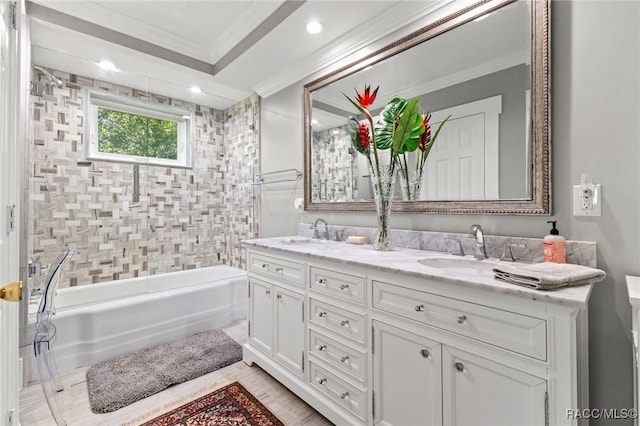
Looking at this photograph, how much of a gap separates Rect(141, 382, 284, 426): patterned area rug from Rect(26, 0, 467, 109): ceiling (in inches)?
92.1

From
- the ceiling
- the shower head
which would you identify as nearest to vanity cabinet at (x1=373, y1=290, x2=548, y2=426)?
the ceiling

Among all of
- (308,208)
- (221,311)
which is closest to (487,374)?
(308,208)

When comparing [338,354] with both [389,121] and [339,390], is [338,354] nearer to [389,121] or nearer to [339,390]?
[339,390]

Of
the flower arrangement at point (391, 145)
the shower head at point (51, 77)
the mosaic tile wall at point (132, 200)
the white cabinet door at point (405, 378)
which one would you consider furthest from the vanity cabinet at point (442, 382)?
the shower head at point (51, 77)

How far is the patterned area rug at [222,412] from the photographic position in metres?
1.56

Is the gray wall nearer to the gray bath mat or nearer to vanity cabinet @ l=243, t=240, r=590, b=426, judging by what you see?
vanity cabinet @ l=243, t=240, r=590, b=426

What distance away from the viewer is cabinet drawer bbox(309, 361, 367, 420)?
4.56ft

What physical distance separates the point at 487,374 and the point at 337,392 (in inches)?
31.3

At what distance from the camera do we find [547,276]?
0.89m

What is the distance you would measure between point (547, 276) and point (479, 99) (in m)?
1.03

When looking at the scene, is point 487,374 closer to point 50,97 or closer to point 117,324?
point 117,324

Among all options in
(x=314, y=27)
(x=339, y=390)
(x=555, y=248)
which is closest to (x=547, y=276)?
(x=555, y=248)

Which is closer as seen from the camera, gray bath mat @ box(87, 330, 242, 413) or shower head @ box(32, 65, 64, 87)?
gray bath mat @ box(87, 330, 242, 413)

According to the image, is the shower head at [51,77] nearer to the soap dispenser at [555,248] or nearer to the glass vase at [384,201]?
the glass vase at [384,201]
